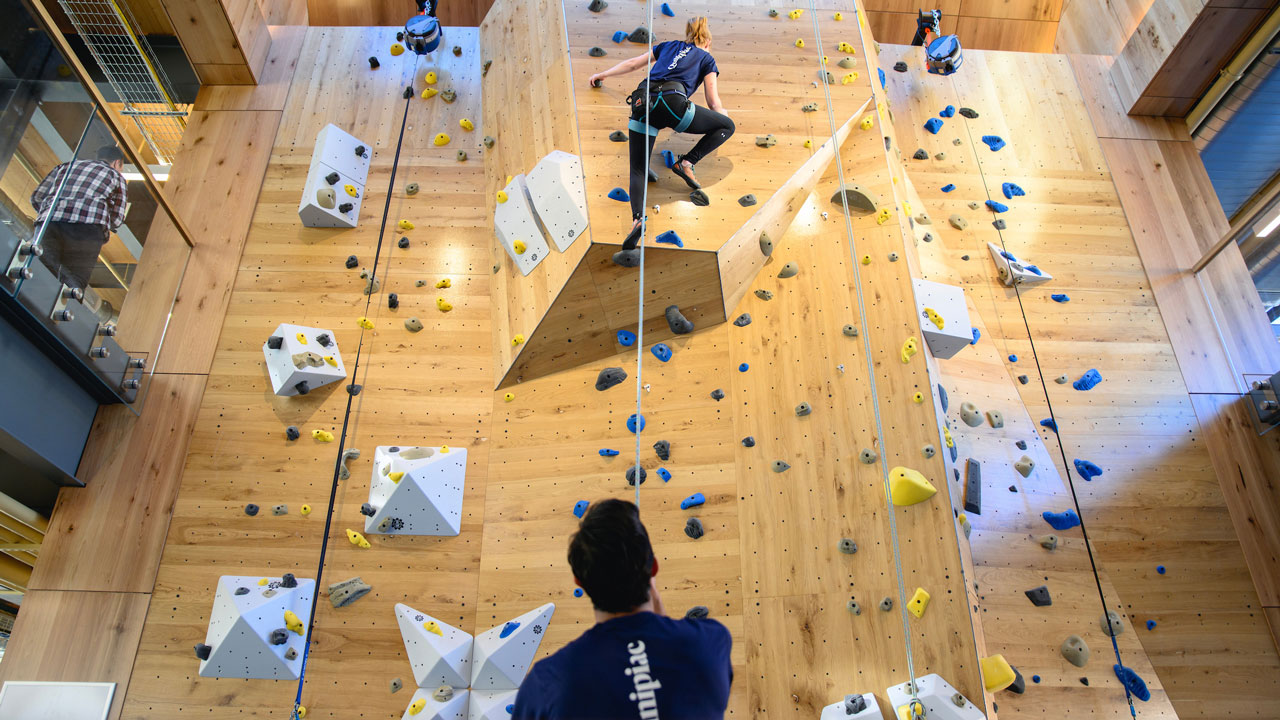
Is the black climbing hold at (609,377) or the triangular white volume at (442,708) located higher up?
the black climbing hold at (609,377)

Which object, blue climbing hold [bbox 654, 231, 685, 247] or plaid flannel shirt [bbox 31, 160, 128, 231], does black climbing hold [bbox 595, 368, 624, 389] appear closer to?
blue climbing hold [bbox 654, 231, 685, 247]

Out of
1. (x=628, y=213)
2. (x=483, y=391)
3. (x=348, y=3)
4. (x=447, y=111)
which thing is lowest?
(x=483, y=391)

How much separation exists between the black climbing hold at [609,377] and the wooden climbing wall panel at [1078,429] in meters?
1.55

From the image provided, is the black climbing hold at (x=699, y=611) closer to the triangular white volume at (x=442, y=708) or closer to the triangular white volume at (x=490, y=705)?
the triangular white volume at (x=490, y=705)

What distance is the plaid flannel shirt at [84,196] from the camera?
12.3 feet

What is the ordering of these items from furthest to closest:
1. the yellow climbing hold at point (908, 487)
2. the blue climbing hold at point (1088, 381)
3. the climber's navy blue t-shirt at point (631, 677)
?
the blue climbing hold at point (1088, 381), the yellow climbing hold at point (908, 487), the climber's navy blue t-shirt at point (631, 677)

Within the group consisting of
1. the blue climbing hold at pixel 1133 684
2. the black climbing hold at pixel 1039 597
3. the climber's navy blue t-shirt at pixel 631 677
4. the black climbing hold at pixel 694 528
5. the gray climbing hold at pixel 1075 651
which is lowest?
the climber's navy blue t-shirt at pixel 631 677

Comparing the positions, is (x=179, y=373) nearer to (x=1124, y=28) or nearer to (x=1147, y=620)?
(x=1147, y=620)

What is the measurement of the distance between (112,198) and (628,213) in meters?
2.42

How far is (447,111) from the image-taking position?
16.3 ft

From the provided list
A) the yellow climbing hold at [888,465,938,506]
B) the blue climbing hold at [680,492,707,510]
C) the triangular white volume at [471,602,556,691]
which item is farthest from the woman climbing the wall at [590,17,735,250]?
the triangular white volume at [471,602,556,691]

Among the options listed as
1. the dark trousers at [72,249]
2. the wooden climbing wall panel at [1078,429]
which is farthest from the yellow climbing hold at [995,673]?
the dark trousers at [72,249]

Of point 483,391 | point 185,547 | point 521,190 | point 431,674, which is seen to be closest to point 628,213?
point 521,190

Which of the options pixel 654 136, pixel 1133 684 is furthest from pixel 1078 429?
pixel 654 136
